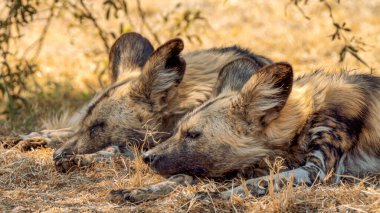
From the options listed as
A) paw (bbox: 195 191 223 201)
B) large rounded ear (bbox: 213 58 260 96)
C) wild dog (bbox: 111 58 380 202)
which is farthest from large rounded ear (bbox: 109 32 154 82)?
paw (bbox: 195 191 223 201)

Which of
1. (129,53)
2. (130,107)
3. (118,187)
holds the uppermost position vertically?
(129,53)

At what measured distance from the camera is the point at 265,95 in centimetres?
399

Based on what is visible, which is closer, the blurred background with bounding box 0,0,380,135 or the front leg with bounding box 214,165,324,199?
the front leg with bounding box 214,165,324,199

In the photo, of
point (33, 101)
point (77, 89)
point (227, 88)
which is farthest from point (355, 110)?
point (77, 89)

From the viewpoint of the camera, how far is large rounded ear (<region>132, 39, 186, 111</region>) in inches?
182

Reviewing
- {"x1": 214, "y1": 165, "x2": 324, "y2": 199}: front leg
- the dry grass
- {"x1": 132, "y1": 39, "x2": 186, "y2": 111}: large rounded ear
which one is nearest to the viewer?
the dry grass

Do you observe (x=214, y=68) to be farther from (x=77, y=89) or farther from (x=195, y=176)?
(x=77, y=89)

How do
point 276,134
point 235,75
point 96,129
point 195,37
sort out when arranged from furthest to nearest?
point 195,37, point 96,129, point 235,75, point 276,134

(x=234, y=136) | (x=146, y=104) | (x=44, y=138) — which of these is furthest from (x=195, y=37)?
(x=234, y=136)

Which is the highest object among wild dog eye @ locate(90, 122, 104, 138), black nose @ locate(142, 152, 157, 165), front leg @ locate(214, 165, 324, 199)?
wild dog eye @ locate(90, 122, 104, 138)

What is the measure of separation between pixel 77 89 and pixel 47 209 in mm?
4447

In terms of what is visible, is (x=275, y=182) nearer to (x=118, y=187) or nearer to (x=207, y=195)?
(x=207, y=195)

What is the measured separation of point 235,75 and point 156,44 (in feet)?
13.0

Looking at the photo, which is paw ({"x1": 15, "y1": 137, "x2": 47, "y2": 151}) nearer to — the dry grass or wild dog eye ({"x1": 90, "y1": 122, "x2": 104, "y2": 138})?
the dry grass
